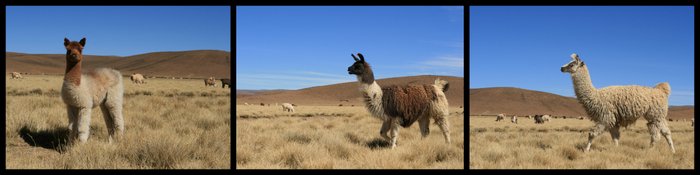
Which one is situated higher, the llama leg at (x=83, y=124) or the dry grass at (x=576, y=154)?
the llama leg at (x=83, y=124)

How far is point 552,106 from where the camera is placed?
9.72 meters

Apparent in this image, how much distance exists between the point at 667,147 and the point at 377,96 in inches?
151

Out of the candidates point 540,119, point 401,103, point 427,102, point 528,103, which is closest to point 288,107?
point 540,119

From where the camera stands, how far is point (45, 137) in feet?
23.9

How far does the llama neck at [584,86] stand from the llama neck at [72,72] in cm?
641

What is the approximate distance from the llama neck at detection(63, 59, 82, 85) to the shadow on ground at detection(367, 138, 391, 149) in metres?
3.73

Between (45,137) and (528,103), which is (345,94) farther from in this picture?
(45,137)

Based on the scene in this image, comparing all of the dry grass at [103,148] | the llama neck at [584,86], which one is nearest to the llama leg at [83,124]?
the dry grass at [103,148]

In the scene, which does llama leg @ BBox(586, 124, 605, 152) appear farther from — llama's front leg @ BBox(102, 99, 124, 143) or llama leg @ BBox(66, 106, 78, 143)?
llama leg @ BBox(66, 106, 78, 143)

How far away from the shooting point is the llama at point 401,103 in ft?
24.3

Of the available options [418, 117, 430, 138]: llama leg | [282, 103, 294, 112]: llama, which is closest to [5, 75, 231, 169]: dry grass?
[418, 117, 430, 138]: llama leg

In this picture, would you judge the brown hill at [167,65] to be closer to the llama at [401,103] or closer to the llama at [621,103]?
the llama at [401,103]

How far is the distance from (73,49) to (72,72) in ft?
0.90
